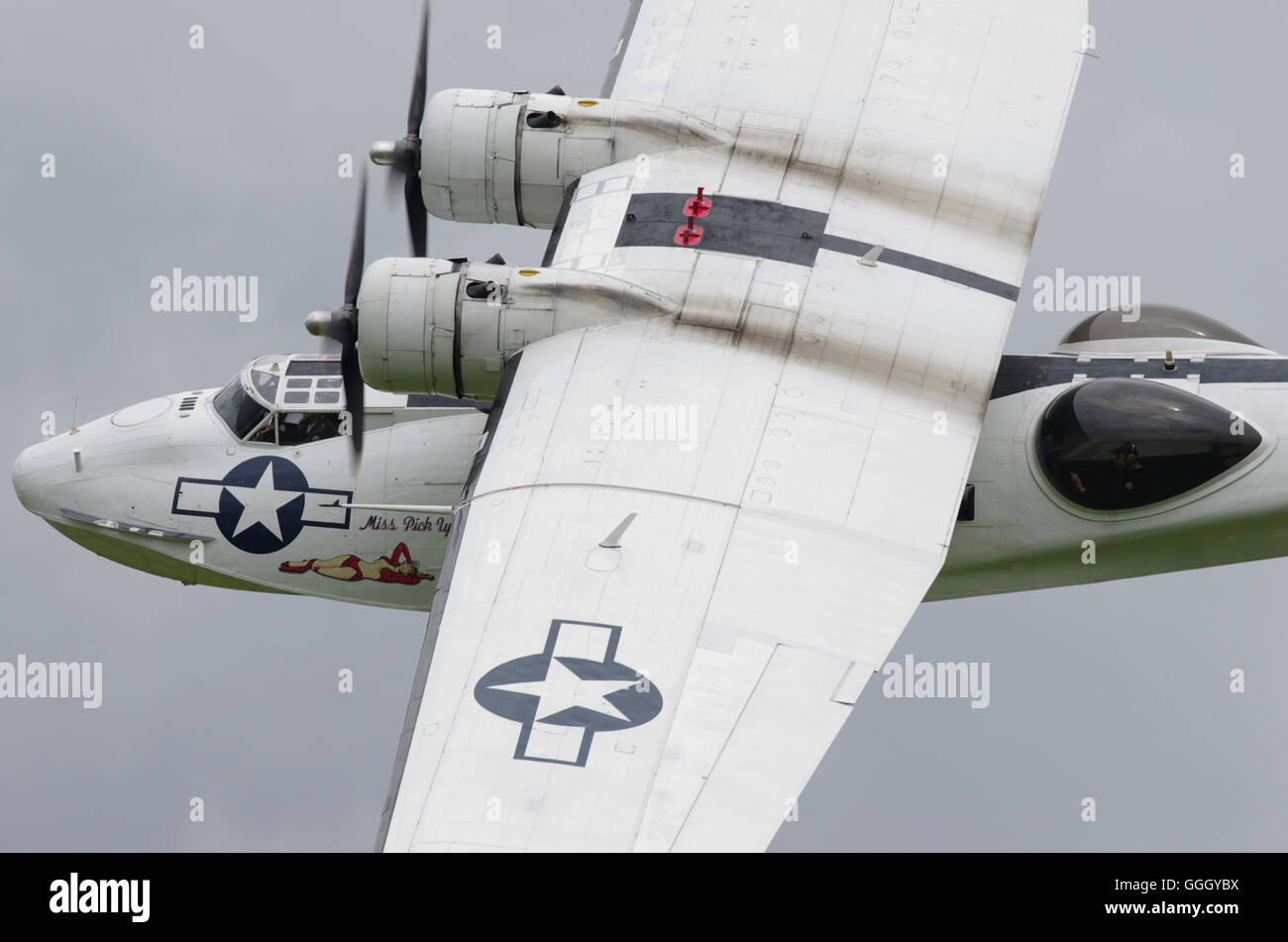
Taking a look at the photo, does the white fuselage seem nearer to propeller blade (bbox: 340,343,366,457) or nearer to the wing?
propeller blade (bbox: 340,343,366,457)

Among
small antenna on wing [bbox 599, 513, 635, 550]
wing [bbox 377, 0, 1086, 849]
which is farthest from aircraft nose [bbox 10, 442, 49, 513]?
small antenna on wing [bbox 599, 513, 635, 550]

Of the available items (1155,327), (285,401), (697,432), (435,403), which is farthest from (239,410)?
A: (1155,327)

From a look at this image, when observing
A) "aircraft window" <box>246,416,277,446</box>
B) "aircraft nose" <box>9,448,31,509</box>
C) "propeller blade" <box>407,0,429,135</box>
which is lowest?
"aircraft nose" <box>9,448,31,509</box>

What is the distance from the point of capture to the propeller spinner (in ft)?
131

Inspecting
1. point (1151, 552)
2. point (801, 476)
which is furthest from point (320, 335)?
point (1151, 552)

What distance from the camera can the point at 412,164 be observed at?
131 ft

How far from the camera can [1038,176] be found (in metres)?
38.4

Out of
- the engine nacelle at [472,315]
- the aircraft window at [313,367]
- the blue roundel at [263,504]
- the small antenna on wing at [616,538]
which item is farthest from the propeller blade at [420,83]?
the small antenna on wing at [616,538]

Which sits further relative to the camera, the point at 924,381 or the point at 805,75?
the point at 805,75

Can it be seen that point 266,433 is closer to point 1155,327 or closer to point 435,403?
point 435,403

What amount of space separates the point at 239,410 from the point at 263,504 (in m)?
1.98

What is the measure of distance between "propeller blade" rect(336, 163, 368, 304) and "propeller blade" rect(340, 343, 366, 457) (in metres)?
0.57
